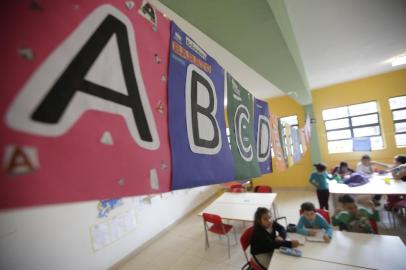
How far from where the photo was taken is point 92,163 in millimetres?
396

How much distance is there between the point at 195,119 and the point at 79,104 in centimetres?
44

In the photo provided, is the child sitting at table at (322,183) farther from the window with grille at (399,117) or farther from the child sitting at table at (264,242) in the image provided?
the window with grille at (399,117)

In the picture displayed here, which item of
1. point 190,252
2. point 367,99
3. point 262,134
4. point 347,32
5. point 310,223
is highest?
point 347,32

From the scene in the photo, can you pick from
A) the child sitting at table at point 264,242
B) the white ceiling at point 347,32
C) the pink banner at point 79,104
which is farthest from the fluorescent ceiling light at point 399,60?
the pink banner at point 79,104

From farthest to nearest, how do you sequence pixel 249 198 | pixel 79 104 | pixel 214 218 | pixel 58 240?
1. pixel 249 198
2. pixel 214 218
3. pixel 58 240
4. pixel 79 104

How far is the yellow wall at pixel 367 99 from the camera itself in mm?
4871

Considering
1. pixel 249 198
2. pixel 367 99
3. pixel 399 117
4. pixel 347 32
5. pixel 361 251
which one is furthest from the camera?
pixel 367 99

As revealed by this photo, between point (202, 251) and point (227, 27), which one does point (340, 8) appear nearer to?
point (227, 27)

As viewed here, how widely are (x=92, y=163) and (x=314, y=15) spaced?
A: 113 inches

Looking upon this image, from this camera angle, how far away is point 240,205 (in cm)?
344

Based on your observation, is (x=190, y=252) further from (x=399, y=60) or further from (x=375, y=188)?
(x=399, y=60)

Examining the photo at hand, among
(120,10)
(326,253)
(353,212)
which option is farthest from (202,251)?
(120,10)

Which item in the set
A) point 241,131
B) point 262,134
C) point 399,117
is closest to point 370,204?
point 399,117

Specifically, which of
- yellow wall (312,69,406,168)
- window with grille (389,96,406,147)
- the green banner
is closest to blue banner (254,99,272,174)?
the green banner
